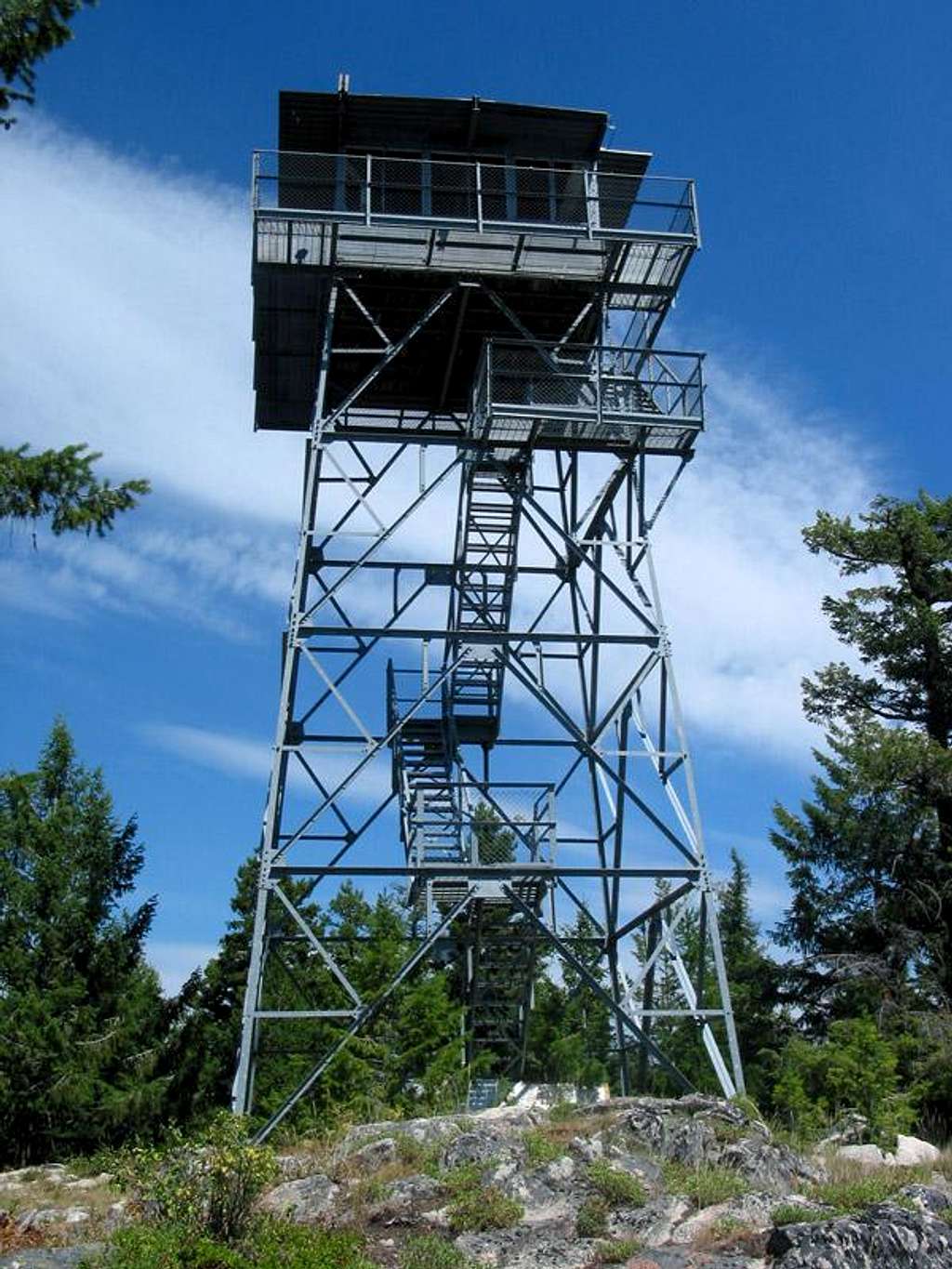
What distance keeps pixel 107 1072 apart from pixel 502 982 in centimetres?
1451

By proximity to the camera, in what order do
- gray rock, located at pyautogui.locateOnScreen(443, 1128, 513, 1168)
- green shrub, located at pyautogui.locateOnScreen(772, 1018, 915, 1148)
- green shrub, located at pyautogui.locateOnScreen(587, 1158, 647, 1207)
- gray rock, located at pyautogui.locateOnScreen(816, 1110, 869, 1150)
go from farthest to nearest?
green shrub, located at pyautogui.locateOnScreen(772, 1018, 915, 1148) → gray rock, located at pyautogui.locateOnScreen(816, 1110, 869, 1150) → gray rock, located at pyautogui.locateOnScreen(443, 1128, 513, 1168) → green shrub, located at pyautogui.locateOnScreen(587, 1158, 647, 1207)

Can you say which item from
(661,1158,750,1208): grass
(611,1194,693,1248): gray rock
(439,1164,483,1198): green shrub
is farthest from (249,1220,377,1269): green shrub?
(661,1158,750,1208): grass

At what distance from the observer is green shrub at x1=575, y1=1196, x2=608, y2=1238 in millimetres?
12117

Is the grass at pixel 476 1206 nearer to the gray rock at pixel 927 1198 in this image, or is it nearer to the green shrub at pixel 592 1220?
the green shrub at pixel 592 1220

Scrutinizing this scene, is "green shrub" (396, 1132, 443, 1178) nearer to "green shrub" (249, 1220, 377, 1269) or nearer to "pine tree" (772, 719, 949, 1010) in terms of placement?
"green shrub" (249, 1220, 377, 1269)

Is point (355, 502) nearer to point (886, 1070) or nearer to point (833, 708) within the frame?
point (886, 1070)

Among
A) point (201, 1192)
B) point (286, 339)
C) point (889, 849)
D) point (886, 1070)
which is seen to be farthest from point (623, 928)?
point (889, 849)

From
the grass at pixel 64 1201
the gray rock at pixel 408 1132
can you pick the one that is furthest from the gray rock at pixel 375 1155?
the grass at pixel 64 1201

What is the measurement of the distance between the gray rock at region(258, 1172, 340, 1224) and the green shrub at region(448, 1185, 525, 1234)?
1.31 metres

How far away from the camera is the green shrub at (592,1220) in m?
12.1

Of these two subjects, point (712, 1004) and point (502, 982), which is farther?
point (712, 1004)

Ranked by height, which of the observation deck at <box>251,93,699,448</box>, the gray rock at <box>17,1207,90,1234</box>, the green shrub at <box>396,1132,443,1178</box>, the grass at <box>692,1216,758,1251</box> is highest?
the observation deck at <box>251,93,699,448</box>

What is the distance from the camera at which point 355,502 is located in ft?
64.8

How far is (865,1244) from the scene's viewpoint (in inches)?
431
